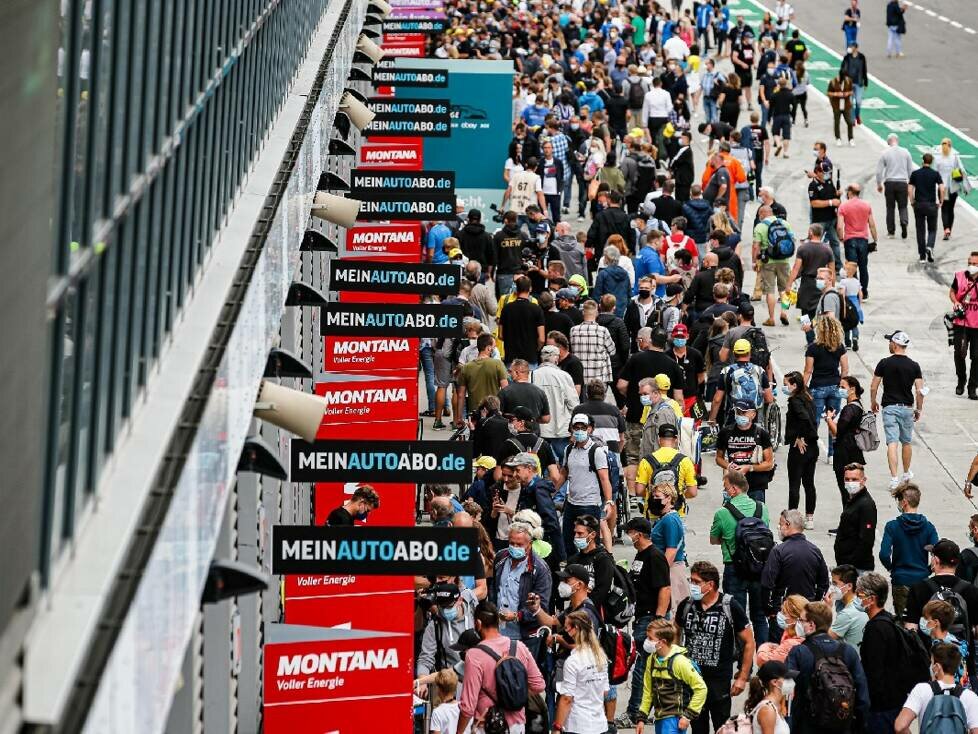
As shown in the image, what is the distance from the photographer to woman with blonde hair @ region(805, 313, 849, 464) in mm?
17859

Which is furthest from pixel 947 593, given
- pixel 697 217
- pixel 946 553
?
pixel 697 217

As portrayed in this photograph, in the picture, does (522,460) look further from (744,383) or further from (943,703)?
(943,703)

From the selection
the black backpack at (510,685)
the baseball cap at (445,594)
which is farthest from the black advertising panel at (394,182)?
the black backpack at (510,685)

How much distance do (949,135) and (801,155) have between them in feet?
13.9

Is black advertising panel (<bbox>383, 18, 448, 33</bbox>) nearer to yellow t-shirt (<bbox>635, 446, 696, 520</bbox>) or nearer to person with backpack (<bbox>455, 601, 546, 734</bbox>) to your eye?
→ yellow t-shirt (<bbox>635, 446, 696, 520</bbox>)

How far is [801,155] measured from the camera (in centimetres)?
3541

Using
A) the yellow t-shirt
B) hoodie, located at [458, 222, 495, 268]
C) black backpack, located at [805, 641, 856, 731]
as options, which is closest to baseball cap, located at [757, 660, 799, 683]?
black backpack, located at [805, 641, 856, 731]

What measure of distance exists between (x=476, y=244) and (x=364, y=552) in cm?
1320

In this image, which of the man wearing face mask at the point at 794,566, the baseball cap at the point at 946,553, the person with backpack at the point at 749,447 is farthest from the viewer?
the person with backpack at the point at 749,447

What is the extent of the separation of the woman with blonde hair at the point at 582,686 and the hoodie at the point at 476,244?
11.3 m

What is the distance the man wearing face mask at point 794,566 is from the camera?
13.3 meters

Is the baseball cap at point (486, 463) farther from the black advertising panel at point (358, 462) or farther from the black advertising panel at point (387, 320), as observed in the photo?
the black advertising panel at point (358, 462)

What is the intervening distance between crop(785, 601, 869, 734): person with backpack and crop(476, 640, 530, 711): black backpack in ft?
5.54

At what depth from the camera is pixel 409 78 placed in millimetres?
25719
